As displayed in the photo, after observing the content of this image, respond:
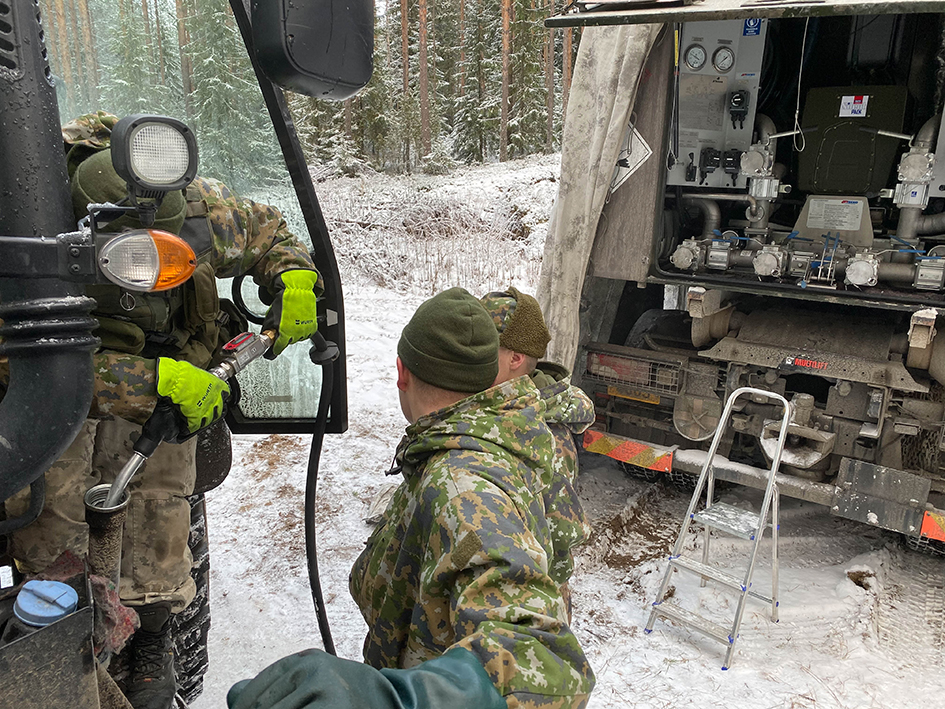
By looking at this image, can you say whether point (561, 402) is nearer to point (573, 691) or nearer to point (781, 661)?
point (573, 691)

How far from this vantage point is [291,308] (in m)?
2.70

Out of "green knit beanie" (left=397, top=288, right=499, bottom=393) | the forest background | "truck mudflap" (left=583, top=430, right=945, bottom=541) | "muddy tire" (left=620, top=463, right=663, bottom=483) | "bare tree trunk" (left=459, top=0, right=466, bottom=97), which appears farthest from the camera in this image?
"bare tree trunk" (left=459, top=0, right=466, bottom=97)

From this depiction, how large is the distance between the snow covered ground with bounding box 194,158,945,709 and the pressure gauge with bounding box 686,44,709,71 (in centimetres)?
297

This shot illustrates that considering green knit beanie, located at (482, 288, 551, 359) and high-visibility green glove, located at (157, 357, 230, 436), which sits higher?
green knit beanie, located at (482, 288, 551, 359)

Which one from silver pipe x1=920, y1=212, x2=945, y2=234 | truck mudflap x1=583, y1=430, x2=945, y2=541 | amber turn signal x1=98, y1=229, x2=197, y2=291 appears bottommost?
truck mudflap x1=583, y1=430, x2=945, y2=541

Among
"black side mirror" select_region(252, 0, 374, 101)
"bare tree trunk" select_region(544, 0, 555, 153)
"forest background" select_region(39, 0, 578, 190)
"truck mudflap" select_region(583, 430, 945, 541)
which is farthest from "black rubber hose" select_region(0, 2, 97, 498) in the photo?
"bare tree trunk" select_region(544, 0, 555, 153)

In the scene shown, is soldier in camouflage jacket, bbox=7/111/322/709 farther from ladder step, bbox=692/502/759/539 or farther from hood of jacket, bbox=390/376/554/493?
ladder step, bbox=692/502/759/539

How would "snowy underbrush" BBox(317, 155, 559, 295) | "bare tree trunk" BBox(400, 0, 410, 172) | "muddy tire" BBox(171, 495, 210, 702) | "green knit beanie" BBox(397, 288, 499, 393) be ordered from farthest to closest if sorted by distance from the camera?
"bare tree trunk" BBox(400, 0, 410, 172) < "snowy underbrush" BBox(317, 155, 559, 295) < "muddy tire" BBox(171, 495, 210, 702) < "green knit beanie" BBox(397, 288, 499, 393)

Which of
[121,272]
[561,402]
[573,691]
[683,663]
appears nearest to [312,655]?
[573,691]

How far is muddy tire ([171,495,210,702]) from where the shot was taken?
2.84m

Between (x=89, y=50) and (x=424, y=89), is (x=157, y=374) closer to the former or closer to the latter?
(x=89, y=50)

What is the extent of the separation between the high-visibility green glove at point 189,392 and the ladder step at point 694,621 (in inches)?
97.1

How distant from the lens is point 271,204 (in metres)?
2.88

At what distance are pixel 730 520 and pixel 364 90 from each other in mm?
21052
